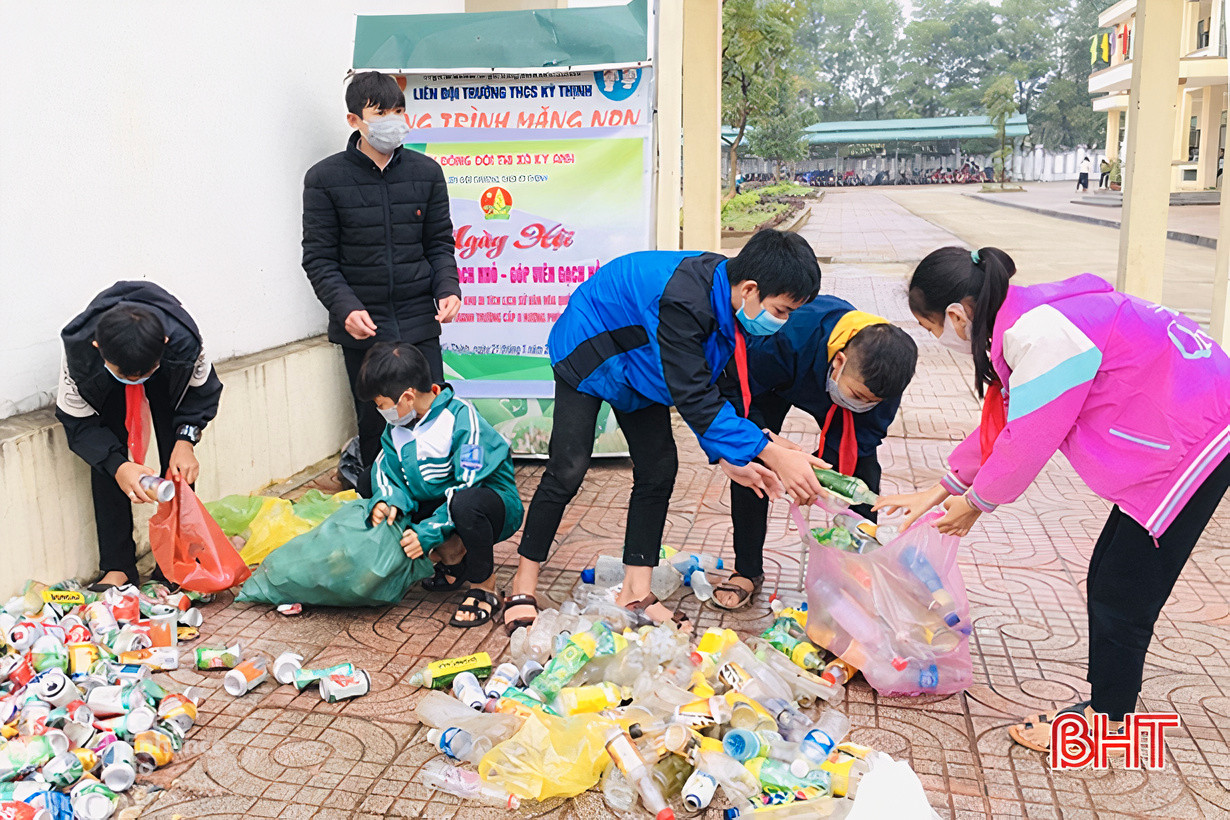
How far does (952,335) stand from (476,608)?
1837mm

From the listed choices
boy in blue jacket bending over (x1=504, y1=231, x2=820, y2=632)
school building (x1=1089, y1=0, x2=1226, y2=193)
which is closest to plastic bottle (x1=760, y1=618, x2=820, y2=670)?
boy in blue jacket bending over (x1=504, y1=231, x2=820, y2=632)

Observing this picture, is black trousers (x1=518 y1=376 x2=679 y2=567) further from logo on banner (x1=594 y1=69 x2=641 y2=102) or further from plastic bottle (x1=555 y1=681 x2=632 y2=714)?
logo on banner (x1=594 y1=69 x2=641 y2=102)

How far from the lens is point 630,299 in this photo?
3191 mm

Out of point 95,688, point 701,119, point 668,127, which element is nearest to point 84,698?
point 95,688

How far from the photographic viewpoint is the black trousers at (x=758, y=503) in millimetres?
3388

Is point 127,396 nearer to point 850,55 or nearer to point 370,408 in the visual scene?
point 370,408

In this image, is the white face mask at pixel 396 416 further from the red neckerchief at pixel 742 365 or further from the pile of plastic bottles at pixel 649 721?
the red neckerchief at pixel 742 365

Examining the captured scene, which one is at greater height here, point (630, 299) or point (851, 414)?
point (630, 299)

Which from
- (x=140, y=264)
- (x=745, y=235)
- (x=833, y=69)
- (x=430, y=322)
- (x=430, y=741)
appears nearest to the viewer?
(x=430, y=741)

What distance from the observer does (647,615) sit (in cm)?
344

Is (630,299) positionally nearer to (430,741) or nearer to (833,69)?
(430,741)

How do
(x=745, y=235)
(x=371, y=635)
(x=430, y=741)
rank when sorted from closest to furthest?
(x=430, y=741) < (x=371, y=635) < (x=745, y=235)

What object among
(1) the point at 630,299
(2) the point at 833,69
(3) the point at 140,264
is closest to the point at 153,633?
(3) the point at 140,264

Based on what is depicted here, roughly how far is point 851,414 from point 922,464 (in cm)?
242
